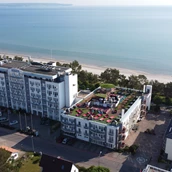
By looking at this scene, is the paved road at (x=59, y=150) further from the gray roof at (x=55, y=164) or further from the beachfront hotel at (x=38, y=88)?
the beachfront hotel at (x=38, y=88)

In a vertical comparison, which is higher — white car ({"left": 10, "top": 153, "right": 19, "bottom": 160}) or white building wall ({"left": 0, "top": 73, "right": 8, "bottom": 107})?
white building wall ({"left": 0, "top": 73, "right": 8, "bottom": 107})

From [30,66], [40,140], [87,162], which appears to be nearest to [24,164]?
[40,140]

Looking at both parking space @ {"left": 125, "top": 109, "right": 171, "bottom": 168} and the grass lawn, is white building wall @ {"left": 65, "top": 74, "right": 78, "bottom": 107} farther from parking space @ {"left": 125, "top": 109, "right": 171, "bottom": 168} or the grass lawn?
the grass lawn

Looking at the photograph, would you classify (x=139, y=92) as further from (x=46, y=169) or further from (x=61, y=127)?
(x=46, y=169)

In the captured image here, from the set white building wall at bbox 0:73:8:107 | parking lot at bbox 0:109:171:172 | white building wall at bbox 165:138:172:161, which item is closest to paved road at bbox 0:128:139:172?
parking lot at bbox 0:109:171:172

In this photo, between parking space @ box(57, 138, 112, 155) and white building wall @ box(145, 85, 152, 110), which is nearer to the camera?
parking space @ box(57, 138, 112, 155)
